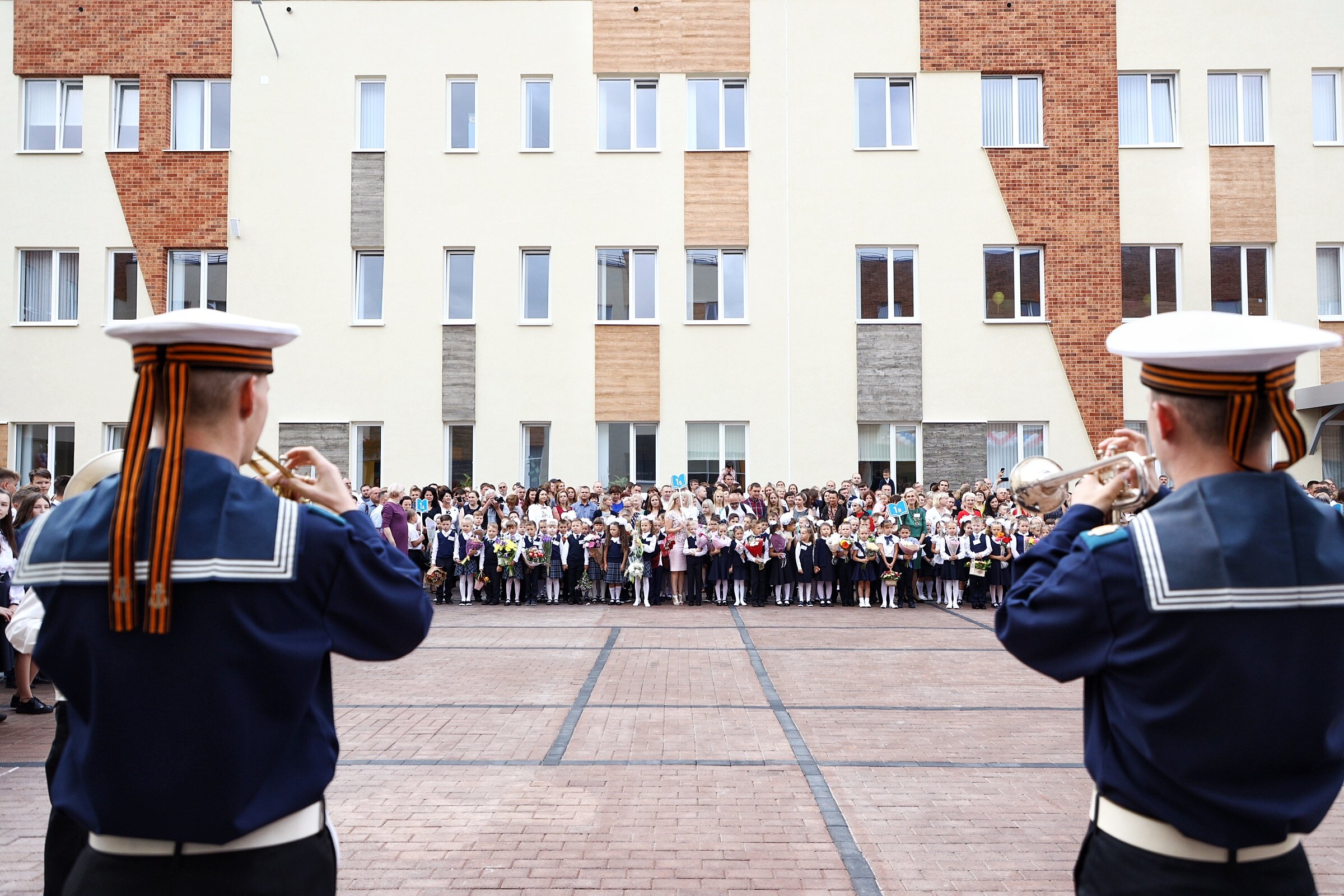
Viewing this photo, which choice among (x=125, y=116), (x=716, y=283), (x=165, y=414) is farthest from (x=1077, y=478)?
(x=125, y=116)

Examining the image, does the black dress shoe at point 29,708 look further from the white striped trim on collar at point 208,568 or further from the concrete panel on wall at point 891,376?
the concrete panel on wall at point 891,376

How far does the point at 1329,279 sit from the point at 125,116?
1020 inches

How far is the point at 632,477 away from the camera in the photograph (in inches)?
846

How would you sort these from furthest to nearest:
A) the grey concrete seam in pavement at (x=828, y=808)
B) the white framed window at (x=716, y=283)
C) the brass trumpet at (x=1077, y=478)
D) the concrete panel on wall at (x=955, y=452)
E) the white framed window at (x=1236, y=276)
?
the white framed window at (x=716, y=283)
the white framed window at (x=1236, y=276)
the concrete panel on wall at (x=955, y=452)
the grey concrete seam in pavement at (x=828, y=808)
the brass trumpet at (x=1077, y=478)

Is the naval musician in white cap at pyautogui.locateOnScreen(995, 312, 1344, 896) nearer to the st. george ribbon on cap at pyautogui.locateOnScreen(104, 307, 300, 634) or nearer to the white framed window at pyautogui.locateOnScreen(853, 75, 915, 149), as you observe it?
the st. george ribbon on cap at pyautogui.locateOnScreen(104, 307, 300, 634)

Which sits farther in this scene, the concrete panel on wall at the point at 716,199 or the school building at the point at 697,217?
the concrete panel on wall at the point at 716,199

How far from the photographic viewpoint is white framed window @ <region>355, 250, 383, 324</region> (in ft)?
71.2

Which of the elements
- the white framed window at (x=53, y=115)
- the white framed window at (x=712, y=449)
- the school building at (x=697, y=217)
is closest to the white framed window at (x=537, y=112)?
the school building at (x=697, y=217)

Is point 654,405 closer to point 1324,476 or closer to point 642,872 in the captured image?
point 1324,476

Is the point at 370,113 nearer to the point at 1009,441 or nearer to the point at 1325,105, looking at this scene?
the point at 1009,441

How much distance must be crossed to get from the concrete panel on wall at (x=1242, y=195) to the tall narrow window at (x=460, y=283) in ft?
51.1

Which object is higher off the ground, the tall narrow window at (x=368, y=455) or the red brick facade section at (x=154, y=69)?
the red brick facade section at (x=154, y=69)

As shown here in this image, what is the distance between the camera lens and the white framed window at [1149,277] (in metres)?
21.3

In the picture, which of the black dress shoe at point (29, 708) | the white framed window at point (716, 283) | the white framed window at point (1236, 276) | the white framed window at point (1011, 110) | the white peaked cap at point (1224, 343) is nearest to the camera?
the white peaked cap at point (1224, 343)
